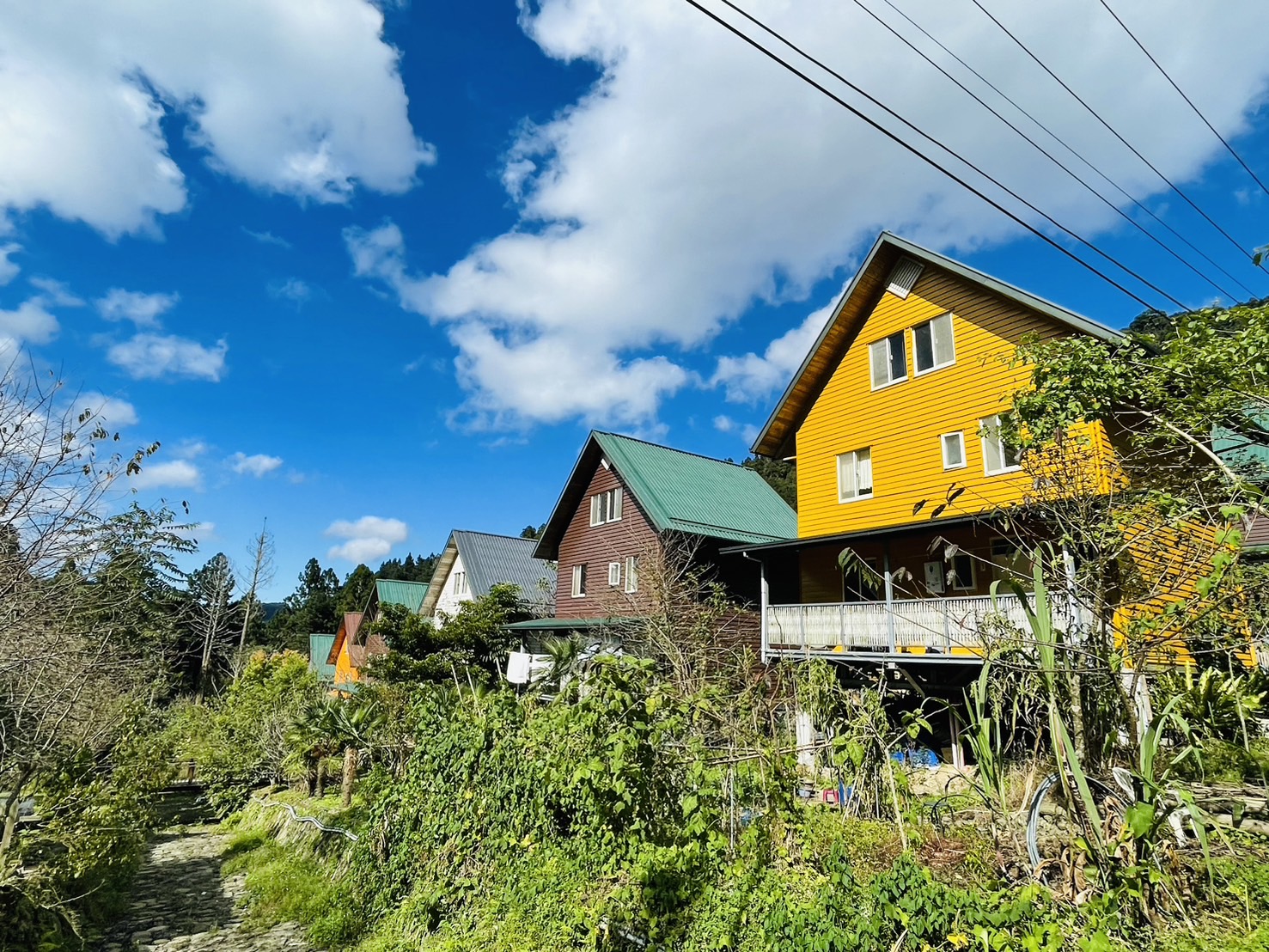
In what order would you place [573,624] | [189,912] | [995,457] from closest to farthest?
[189,912] → [995,457] → [573,624]

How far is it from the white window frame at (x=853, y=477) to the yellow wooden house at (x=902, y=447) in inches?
1.5

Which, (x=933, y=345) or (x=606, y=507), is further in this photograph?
(x=606, y=507)

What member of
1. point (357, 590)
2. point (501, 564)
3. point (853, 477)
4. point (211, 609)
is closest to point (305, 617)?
point (357, 590)

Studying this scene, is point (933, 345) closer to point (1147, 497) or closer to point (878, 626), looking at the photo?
point (878, 626)

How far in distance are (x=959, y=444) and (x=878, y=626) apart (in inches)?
191

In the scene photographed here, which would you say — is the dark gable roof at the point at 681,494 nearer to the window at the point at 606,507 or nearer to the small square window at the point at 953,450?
the window at the point at 606,507

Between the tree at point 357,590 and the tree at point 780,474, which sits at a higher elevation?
the tree at point 780,474

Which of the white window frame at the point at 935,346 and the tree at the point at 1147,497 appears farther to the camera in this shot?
the white window frame at the point at 935,346

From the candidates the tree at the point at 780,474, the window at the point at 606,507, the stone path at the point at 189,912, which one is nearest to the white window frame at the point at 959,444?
the window at the point at 606,507

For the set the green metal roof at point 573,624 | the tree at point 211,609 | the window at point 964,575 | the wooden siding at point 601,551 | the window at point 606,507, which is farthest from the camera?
the tree at point 211,609

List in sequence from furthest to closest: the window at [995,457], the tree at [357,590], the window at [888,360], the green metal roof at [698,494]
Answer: the tree at [357,590], the green metal roof at [698,494], the window at [888,360], the window at [995,457]

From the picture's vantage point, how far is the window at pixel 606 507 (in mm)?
25094

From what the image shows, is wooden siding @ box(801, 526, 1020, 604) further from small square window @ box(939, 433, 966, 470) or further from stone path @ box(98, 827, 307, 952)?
stone path @ box(98, 827, 307, 952)

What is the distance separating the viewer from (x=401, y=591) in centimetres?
4422
